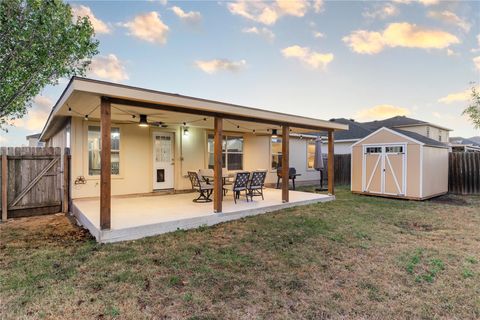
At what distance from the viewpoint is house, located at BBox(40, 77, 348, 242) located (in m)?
4.42

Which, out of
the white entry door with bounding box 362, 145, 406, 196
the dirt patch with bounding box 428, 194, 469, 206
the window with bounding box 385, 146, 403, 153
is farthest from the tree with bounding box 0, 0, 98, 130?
the dirt patch with bounding box 428, 194, 469, 206

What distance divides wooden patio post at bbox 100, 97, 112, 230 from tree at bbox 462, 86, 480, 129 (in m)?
20.6

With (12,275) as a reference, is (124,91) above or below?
above

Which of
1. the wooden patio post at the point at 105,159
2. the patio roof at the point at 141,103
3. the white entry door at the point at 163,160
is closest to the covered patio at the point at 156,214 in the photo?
the wooden patio post at the point at 105,159

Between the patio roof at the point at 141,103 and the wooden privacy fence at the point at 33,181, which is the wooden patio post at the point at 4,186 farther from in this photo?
the patio roof at the point at 141,103

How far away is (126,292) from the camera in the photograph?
2842 mm

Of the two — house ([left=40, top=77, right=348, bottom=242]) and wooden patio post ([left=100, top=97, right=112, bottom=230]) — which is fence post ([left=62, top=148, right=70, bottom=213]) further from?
wooden patio post ([left=100, top=97, right=112, bottom=230])

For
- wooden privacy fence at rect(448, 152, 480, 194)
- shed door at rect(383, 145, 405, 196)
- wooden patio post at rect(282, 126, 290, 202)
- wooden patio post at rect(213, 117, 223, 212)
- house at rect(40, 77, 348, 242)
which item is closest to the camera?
house at rect(40, 77, 348, 242)

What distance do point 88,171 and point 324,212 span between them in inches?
266

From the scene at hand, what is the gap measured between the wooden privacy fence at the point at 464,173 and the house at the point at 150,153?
6261 mm

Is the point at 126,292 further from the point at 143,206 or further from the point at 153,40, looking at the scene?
the point at 153,40

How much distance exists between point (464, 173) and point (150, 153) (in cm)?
1305

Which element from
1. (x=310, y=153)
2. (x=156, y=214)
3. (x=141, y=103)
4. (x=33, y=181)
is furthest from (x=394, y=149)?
(x=33, y=181)

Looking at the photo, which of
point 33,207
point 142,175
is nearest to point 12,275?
point 33,207
